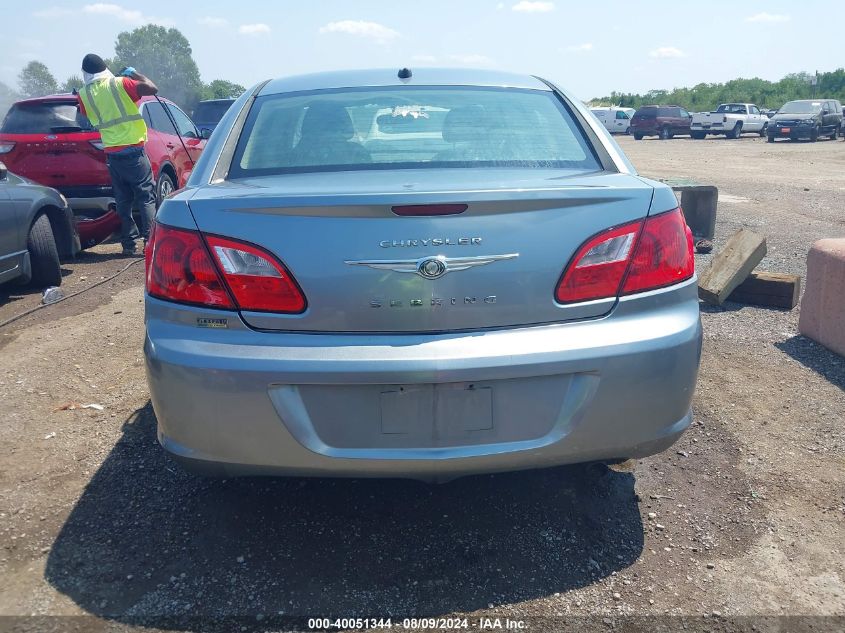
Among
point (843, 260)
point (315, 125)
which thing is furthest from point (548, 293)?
point (843, 260)

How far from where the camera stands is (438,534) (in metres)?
2.63

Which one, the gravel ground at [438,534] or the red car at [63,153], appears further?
the red car at [63,153]

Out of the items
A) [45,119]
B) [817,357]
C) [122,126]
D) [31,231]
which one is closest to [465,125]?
[817,357]

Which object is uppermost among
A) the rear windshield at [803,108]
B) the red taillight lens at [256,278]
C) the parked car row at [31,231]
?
the rear windshield at [803,108]

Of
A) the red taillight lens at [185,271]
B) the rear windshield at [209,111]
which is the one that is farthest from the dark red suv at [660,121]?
the red taillight lens at [185,271]

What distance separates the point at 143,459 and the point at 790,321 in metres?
4.29

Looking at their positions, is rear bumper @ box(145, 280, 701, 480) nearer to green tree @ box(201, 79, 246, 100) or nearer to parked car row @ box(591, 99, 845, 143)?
parked car row @ box(591, 99, 845, 143)

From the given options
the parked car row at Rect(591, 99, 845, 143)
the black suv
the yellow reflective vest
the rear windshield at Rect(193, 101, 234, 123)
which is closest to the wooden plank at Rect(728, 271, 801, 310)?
Answer: the yellow reflective vest

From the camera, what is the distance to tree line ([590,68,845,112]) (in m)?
51.9

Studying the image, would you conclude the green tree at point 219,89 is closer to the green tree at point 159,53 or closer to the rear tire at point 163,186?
the green tree at point 159,53

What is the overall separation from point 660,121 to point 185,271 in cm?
3852

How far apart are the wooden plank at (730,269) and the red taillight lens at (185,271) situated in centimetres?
408

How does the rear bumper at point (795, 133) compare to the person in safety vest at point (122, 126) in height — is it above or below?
below

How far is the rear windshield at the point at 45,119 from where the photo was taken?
7.86 meters
